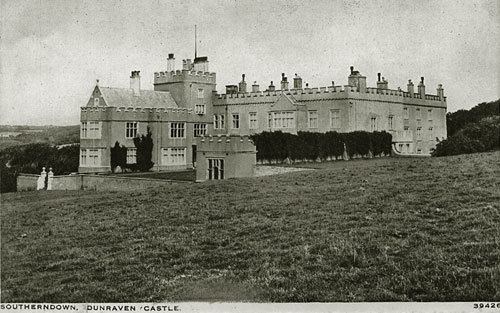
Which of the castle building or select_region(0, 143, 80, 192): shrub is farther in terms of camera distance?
the castle building

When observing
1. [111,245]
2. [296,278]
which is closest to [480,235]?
[296,278]

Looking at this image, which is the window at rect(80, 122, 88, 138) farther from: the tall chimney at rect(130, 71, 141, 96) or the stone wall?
the stone wall

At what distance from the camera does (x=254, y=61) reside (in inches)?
554

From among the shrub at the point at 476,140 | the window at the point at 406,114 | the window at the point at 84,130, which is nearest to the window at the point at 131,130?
the window at the point at 84,130

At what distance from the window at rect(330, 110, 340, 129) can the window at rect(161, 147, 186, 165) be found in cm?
965

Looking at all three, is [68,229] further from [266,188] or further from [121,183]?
[121,183]

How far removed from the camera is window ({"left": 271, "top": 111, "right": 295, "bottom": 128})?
30469 mm

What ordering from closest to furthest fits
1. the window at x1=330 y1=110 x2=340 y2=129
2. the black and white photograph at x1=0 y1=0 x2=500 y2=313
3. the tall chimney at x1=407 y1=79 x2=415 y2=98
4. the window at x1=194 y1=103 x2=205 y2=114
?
1. the black and white photograph at x1=0 y1=0 x2=500 y2=313
2. the window at x1=330 y1=110 x2=340 y2=129
3. the tall chimney at x1=407 y1=79 x2=415 y2=98
4. the window at x1=194 y1=103 x2=205 y2=114

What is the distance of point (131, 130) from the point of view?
30.8m

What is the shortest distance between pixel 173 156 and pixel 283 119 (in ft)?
24.1

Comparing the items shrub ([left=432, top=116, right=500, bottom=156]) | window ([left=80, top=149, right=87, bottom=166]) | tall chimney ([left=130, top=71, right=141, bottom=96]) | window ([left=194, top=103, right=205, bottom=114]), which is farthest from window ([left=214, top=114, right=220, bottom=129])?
shrub ([left=432, top=116, right=500, bottom=156])

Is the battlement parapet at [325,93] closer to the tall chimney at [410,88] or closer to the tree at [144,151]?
the tall chimney at [410,88]

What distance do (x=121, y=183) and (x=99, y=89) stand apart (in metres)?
8.08

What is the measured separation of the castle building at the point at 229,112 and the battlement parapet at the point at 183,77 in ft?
0.21
